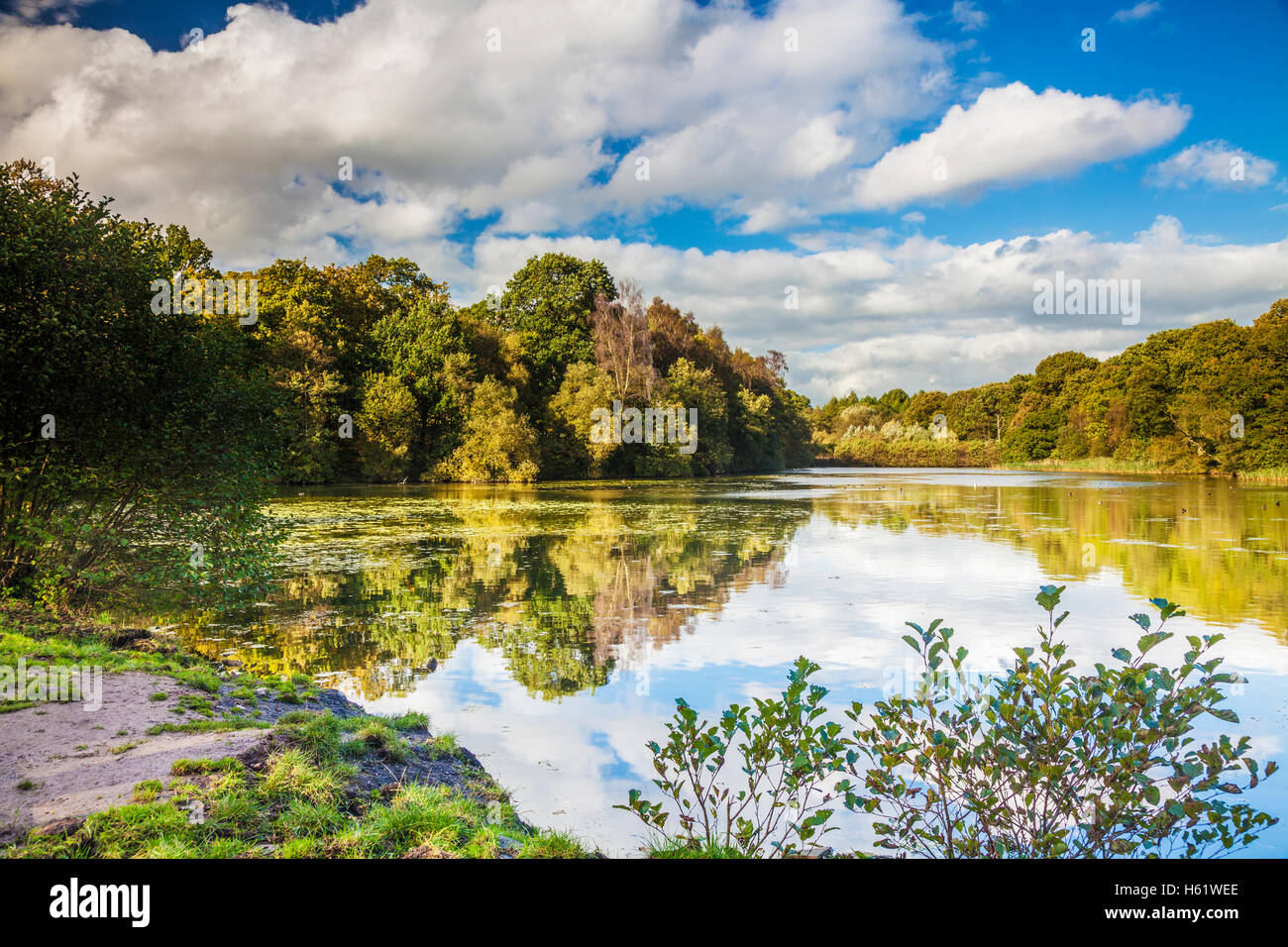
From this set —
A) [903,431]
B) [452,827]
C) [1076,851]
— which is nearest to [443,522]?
[452,827]

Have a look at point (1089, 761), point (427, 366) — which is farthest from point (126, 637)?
point (427, 366)

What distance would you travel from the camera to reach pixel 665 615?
1093 centimetres

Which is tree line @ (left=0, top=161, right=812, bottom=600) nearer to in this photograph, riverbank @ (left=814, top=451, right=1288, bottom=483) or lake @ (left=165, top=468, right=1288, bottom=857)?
lake @ (left=165, top=468, right=1288, bottom=857)

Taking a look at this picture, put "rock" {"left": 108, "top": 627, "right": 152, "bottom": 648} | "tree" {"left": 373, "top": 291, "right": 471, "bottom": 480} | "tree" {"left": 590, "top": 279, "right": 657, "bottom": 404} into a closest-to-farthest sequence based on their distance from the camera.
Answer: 1. "rock" {"left": 108, "top": 627, "right": 152, "bottom": 648}
2. "tree" {"left": 373, "top": 291, "right": 471, "bottom": 480}
3. "tree" {"left": 590, "top": 279, "right": 657, "bottom": 404}

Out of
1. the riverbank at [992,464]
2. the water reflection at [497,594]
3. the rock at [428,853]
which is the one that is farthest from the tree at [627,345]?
the rock at [428,853]

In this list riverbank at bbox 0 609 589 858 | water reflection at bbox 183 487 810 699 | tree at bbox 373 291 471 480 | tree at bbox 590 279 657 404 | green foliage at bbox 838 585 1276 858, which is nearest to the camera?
green foliage at bbox 838 585 1276 858

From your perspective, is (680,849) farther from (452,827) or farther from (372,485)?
(372,485)

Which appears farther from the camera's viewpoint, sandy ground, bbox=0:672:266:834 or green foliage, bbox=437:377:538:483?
green foliage, bbox=437:377:538:483

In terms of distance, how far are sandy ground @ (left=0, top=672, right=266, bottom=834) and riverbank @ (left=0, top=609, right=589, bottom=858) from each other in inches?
0.6

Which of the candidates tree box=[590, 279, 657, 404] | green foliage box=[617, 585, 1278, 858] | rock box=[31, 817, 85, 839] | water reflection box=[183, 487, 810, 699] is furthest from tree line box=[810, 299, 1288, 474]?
rock box=[31, 817, 85, 839]

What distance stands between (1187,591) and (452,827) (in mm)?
12867

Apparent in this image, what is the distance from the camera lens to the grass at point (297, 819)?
3.63m

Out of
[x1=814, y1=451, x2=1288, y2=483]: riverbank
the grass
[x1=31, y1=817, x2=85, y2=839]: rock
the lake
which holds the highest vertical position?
[x1=814, y1=451, x2=1288, y2=483]: riverbank

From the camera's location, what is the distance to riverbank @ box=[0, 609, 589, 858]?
3.73 m
